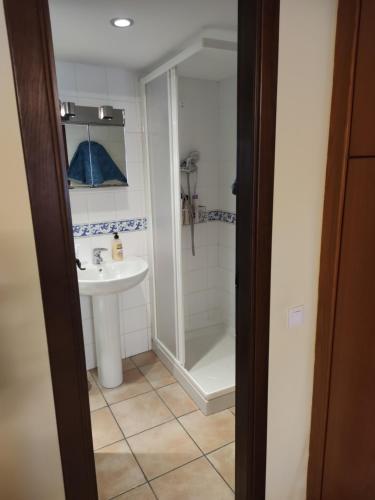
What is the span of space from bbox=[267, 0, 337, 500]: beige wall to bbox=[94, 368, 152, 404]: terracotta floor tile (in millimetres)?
1241

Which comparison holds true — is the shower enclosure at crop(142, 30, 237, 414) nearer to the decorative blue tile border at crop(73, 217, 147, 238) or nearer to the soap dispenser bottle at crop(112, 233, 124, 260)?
the decorative blue tile border at crop(73, 217, 147, 238)

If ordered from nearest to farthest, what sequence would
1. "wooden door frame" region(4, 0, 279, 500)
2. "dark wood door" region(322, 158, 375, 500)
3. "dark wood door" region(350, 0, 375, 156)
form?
"wooden door frame" region(4, 0, 279, 500), "dark wood door" region(350, 0, 375, 156), "dark wood door" region(322, 158, 375, 500)

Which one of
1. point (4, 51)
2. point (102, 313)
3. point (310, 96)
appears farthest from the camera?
point (102, 313)

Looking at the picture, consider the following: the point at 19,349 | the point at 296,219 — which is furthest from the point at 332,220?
the point at 19,349

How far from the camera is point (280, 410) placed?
1413 mm

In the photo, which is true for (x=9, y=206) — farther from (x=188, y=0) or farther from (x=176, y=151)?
(x=176, y=151)

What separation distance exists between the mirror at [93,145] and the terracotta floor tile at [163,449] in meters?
1.66

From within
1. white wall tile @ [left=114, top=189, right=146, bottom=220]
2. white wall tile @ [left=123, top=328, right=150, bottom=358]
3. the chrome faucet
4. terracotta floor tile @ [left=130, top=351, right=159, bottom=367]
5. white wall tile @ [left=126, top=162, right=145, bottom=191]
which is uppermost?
white wall tile @ [left=126, top=162, right=145, bottom=191]

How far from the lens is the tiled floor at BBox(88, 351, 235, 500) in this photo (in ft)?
5.78

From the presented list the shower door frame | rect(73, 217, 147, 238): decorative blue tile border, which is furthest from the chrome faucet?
the shower door frame

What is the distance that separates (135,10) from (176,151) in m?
0.82

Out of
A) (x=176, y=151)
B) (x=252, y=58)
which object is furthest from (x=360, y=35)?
(x=176, y=151)

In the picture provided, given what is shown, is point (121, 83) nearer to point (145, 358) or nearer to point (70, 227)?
point (70, 227)

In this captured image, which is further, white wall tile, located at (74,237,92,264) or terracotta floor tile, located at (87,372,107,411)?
white wall tile, located at (74,237,92,264)
